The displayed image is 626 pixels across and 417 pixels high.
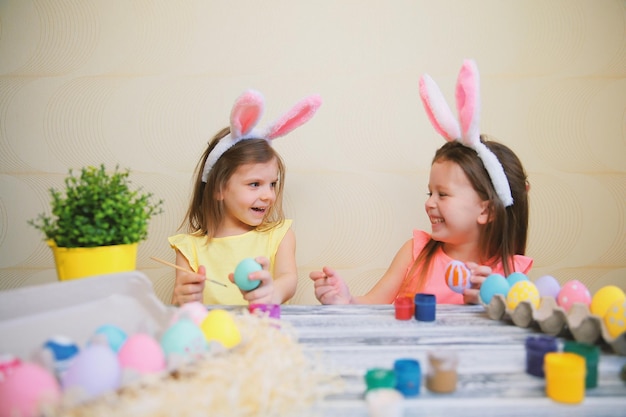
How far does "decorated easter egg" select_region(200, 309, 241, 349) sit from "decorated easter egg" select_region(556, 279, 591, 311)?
645mm

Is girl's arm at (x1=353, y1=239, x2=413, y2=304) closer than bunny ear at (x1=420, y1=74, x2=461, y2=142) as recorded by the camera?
No

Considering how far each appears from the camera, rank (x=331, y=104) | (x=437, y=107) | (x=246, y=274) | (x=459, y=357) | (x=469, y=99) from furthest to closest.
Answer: (x=331, y=104) < (x=437, y=107) < (x=469, y=99) < (x=246, y=274) < (x=459, y=357)

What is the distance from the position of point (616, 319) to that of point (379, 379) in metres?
0.43

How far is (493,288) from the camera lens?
1.04 m

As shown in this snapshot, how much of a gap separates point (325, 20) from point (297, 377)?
1404 millimetres

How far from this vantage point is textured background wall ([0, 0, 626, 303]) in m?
1.73

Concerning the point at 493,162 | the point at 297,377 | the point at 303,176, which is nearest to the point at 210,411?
the point at 297,377

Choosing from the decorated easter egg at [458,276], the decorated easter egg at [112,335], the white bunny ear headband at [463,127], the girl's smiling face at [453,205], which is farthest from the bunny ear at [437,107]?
the decorated easter egg at [112,335]

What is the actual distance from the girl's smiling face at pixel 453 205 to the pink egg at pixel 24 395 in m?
1.18

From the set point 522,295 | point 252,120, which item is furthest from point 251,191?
point 522,295

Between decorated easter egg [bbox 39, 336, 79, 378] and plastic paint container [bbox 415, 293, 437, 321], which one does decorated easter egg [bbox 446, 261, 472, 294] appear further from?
decorated easter egg [bbox 39, 336, 79, 378]

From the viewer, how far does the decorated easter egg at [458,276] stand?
119 centimetres

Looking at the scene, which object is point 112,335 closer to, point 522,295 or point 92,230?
point 92,230

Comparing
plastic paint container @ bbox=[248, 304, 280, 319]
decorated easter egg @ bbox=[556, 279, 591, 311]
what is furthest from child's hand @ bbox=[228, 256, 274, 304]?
decorated easter egg @ bbox=[556, 279, 591, 311]
